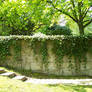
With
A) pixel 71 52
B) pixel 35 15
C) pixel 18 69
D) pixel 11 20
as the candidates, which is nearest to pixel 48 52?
pixel 71 52

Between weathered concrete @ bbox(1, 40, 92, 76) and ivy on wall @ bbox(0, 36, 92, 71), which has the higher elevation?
ivy on wall @ bbox(0, 36, 92, 71)

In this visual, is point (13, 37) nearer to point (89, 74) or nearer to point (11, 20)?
point (89, 74)

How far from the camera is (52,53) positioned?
6.80 meters

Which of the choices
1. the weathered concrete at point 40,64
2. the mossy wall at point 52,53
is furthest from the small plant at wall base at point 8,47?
the weathered concrete at point 40,64

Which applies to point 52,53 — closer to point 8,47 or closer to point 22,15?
point 8,47

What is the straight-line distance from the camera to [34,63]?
270 inches

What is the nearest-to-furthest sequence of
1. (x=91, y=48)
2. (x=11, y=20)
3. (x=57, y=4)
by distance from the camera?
(x=91, y=48), (x=57, y=4), (x=11, y=20)

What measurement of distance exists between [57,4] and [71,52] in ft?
11.5

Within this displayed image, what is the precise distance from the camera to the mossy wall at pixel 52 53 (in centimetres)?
664

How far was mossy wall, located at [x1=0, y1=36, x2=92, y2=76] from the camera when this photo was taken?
6.64 meters

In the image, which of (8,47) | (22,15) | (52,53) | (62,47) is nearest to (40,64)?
(52,53)

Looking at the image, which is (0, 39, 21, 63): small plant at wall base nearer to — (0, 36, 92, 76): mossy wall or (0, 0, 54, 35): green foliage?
(0, 36, 92, 76): mossy wall

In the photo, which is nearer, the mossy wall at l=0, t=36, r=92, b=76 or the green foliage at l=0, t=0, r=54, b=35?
the mossy wall at l=0, t=36, r=92, b=76

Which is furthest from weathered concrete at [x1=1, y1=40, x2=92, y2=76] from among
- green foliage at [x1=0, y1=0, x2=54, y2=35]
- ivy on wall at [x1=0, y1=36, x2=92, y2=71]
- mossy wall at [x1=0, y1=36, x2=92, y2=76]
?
green foliage at [x1=0, y1=0, x2=54, y2=35]
